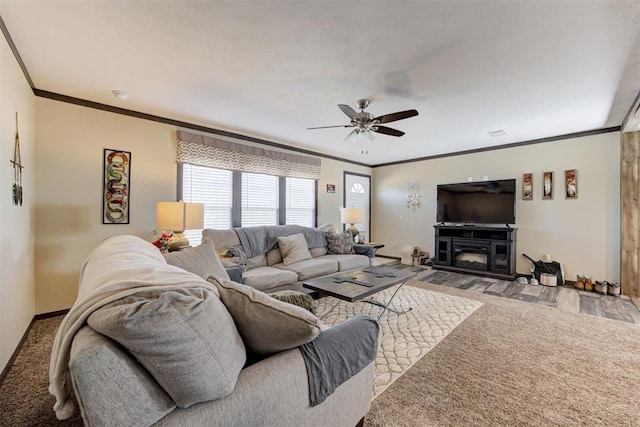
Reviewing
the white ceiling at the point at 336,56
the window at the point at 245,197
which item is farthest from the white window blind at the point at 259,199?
the white ceiling at the point at 336,56

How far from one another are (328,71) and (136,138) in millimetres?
2665

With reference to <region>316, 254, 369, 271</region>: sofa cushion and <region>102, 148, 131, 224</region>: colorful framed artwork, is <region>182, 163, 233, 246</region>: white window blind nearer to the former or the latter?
<region>102, 148, 131, 224</region>: colorful framed artwork

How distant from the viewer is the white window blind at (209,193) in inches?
162

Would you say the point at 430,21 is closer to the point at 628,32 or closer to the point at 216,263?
the point at 628,32

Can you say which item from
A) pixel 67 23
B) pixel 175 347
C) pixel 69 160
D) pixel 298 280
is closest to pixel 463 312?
pixel 298 280

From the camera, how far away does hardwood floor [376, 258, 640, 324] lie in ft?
11.3

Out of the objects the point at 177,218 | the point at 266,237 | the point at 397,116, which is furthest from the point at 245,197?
the point at 397,116

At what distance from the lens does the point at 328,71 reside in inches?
102

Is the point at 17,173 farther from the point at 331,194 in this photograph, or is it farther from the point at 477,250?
the point at 477,250

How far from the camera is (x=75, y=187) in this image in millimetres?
Answer: 3230

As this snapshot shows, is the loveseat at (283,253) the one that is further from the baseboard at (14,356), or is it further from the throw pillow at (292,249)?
the baseboard at (14,356)

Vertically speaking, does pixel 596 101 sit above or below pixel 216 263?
above

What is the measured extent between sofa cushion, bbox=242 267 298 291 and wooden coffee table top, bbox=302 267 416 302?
52cm

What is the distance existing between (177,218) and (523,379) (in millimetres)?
3507
